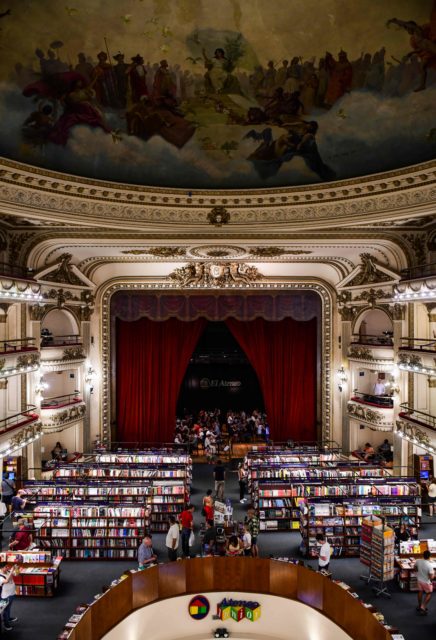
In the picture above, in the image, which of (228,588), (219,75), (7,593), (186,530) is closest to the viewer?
(7,593)

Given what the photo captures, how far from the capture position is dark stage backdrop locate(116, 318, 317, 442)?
18.0 m

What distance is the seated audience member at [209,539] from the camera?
9.34m

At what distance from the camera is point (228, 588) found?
8578 mm

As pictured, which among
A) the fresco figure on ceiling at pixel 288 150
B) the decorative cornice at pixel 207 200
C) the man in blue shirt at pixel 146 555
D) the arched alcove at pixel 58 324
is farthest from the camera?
the arched alcove at pixel 58 324

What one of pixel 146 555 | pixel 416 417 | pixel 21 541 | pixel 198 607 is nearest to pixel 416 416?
pixel 416 417

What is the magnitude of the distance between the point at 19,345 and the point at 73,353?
3.18m

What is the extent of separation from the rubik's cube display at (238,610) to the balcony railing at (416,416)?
222 inches

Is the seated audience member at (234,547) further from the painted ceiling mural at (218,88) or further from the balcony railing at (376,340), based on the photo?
the balcony railing at (376,340)

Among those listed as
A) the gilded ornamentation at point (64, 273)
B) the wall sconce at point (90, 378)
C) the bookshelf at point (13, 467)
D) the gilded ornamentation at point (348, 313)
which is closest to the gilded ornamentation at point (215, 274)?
the gilded ornamentation at point (348, 313)

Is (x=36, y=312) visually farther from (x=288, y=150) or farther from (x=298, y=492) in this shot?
(x=298, y=492)

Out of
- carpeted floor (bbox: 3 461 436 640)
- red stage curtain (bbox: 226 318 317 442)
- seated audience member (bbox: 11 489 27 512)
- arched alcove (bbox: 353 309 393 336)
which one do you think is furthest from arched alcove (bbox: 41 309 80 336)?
arched alcove (bbox: 353 309 393 336)

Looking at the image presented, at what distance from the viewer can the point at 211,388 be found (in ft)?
68.2

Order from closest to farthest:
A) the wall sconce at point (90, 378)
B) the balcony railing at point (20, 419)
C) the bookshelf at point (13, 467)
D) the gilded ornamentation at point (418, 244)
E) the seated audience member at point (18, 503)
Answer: the seated audience member at point (18, 503), the balcony railing at point (20, 419), the gilded ornamentation at point (418, 244), the bookshelf at point (13, 467), the wall sconce at point (90, 378)

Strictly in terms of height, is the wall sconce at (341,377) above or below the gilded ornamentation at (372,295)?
below
